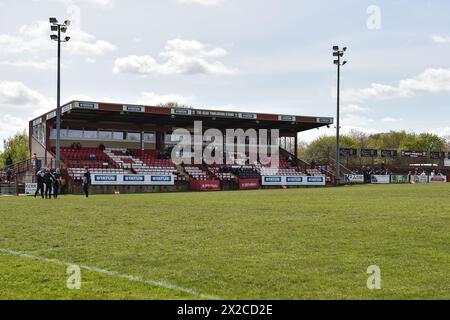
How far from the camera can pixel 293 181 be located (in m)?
52.7

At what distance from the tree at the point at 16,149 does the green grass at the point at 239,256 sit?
286 ft

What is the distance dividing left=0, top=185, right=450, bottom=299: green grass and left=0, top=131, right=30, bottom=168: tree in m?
87.1

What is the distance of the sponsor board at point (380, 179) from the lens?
63.0m

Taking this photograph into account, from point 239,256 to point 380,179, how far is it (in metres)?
56.9

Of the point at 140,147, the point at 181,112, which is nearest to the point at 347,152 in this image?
the point at 181,112

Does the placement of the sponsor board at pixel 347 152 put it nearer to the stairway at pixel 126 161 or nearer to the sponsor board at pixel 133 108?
the stairway at pixel 126 161

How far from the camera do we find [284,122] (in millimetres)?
57625

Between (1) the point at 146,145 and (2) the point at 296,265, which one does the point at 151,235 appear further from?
(1) the point at 146,145

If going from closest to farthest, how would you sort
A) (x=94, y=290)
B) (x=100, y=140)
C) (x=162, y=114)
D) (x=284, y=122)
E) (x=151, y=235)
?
(x=94, y=290)
(x=151, y=235)
(x=162, y=114)
(x=100, y=140)
(x=284, y=122)

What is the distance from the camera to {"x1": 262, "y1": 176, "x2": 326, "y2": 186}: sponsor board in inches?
2020

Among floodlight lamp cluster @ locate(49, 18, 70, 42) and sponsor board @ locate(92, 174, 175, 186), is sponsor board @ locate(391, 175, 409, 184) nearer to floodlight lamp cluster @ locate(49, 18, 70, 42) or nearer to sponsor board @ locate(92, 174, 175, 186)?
sponsor board @ locate(92, 174, 175, 186)

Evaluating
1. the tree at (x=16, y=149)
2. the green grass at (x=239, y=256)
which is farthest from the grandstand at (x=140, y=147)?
the tree at (x=16, y=149)
